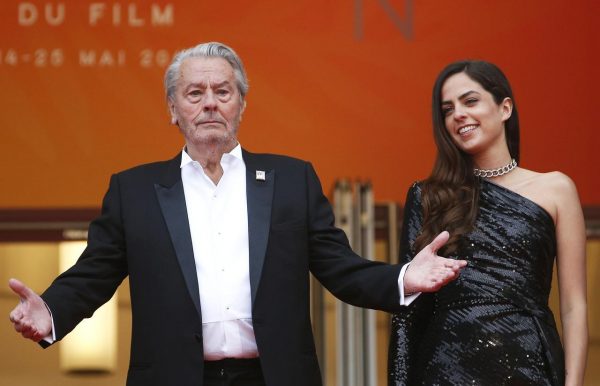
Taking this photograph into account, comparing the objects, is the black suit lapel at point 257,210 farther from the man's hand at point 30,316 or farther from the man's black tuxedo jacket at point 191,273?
the man's hand at point 30,316

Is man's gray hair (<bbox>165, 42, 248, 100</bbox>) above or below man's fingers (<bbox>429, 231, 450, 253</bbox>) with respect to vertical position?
above

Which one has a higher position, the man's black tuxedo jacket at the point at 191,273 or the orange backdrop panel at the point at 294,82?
the orange backdrop panel at the point at 294,82

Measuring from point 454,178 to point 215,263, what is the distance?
77 centimetres

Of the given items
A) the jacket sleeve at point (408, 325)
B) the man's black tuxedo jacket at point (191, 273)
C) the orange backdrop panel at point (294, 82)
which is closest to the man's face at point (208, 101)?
the man's black tuxedo jacket at point (191, 273)

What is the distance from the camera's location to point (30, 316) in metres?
3.13

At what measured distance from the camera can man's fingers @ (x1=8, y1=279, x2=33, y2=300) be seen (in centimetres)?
305

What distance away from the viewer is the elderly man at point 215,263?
10.5 feet

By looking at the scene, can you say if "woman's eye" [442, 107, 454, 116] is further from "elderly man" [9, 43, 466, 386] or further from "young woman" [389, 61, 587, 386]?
"elderly man" [9, 43, 466, 386]

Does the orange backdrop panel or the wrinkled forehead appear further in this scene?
the orange backdrop panel

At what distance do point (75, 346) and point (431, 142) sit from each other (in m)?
1.74

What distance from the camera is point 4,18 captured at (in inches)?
214

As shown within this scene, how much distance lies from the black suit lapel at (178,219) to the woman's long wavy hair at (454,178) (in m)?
0.66

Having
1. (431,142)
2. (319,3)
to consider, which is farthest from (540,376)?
(319,3)

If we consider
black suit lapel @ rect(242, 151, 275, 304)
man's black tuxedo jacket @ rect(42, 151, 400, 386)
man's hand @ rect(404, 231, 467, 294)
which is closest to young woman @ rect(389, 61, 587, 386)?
man's hand @ rect(404, 231, 467, 294)
